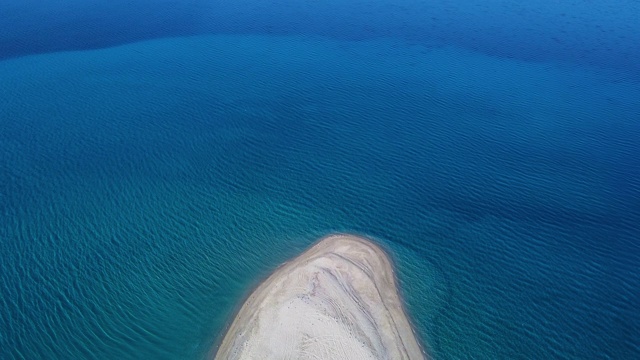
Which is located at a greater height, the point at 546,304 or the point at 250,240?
the point at 250,240

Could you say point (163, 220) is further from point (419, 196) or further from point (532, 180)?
point (532, 180)

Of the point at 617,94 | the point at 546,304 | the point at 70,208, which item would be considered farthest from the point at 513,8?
the point at 70,208

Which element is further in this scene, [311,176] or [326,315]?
[311,176]

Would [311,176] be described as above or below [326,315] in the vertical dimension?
above

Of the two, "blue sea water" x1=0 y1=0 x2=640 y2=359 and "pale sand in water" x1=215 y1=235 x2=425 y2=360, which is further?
"blue sea water" x1=0 y1=0 x2=640 y2=359
